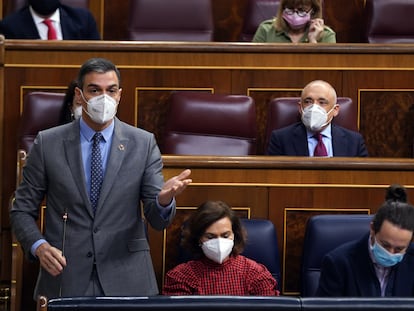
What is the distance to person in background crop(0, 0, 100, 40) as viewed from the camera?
3.05m

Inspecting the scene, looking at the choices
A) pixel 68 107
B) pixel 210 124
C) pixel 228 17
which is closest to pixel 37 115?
pixel 68 107

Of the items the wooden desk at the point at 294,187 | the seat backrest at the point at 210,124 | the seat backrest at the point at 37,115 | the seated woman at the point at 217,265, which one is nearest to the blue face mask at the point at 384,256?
the seated woman at the point at 217,265

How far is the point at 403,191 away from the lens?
2072mm

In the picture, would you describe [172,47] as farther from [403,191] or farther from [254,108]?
[403,191]

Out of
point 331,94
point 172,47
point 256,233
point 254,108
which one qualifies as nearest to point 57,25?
point 172,47

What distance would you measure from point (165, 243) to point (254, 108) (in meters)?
0.58

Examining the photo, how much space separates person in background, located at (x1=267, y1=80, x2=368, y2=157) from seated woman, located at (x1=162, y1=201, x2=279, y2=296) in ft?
1.69

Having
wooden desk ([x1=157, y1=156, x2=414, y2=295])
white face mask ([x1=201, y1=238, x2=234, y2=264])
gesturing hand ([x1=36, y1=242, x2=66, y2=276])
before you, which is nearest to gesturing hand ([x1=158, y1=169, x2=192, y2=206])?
gesturing hand ([x1=36, y1=242, x2=66, y2=276])

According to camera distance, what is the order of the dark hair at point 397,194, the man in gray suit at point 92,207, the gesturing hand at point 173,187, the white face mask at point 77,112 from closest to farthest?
the gesturing hand at point 173,187
the man in gray suit at point 92,207
the dark hair at point 397,194
the white face mask at point 77,112

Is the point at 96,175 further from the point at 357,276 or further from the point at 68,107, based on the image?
the point at 68,107

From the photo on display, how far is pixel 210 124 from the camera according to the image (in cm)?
273

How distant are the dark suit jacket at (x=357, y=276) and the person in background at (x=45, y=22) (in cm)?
135

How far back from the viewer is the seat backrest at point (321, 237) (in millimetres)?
2205

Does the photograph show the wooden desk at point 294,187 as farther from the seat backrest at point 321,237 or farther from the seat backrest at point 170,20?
the seat backrest at point 170,20
